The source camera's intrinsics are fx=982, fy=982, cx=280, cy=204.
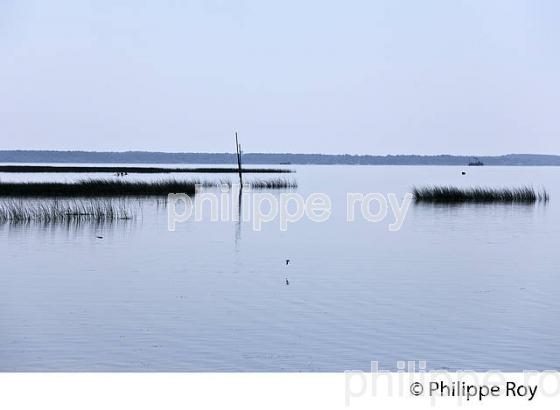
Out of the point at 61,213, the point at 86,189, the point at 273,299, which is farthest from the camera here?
the point at 86,189

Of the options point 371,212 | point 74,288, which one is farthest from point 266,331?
point 371,212

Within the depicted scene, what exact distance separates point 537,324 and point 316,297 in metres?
3.57

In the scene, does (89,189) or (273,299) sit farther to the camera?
(89,189)

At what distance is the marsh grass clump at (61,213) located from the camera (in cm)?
2786

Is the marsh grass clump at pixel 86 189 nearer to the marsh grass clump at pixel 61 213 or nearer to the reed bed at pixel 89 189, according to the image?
the reed bed at pixel 89 189

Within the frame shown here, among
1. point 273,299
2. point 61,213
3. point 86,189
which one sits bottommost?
point 273,299

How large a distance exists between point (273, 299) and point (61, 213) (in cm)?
1492

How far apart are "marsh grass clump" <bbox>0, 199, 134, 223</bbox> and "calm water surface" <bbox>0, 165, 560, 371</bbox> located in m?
1.25

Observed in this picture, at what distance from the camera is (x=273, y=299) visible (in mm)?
15086

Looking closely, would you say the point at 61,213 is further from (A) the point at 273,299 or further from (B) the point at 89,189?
(A) the point at 273,299

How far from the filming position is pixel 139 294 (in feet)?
51.4

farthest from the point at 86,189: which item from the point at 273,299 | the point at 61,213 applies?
the point at 273,299

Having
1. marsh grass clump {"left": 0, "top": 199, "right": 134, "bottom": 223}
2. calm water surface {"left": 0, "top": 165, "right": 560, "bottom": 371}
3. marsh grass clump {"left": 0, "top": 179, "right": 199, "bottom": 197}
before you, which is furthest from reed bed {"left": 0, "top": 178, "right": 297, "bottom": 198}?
calm water surface {"left": 0, "top": 165, "right": 560, "bottom": 371}
